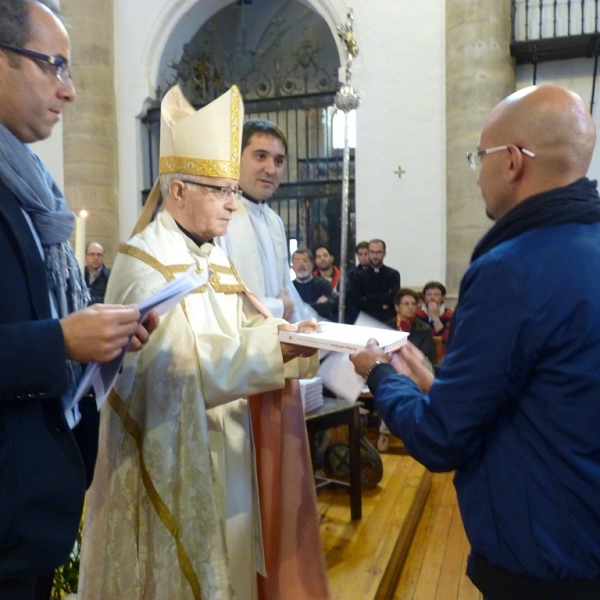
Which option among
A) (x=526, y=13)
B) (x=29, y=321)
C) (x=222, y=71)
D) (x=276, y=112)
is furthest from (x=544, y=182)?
(x=222, y=71)

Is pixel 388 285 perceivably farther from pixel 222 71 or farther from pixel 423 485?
pixel 222 71

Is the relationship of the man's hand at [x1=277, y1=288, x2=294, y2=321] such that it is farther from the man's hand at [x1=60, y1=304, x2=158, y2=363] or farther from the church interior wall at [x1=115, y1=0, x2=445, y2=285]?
the church interior wall at [x1=115, y1=0, x2=445, y2=285]

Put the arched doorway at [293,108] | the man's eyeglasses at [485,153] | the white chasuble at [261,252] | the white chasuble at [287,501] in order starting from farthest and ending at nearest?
the arched doorway at [293,108] < the white chasuble at [261,252] < the white chasuble at [287,501] < the man's eyeglasses at [485,153]

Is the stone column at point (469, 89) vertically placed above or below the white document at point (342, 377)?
above

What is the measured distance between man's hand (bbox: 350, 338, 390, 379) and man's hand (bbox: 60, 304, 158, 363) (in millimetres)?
664

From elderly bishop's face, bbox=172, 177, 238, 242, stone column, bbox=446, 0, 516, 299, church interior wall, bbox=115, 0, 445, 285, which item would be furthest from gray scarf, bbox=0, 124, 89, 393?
church interior wall, bbox=115, 0, 445, 285

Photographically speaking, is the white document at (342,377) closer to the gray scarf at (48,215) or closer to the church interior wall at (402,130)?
the gray scarf at (48,215)

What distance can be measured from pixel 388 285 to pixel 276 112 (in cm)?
304

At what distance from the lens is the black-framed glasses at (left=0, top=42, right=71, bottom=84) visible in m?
1.22

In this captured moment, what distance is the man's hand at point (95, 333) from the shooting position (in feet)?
3.74

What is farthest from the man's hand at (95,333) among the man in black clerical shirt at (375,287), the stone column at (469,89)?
the stone column at (469,89)

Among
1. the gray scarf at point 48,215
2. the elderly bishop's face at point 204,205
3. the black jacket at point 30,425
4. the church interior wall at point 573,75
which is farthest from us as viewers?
the church interior wall at point 573,75

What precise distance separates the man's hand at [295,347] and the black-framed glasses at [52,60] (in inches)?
35.2

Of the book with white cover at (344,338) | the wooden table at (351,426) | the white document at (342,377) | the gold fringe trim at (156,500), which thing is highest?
the book with white cover at (344,338)
